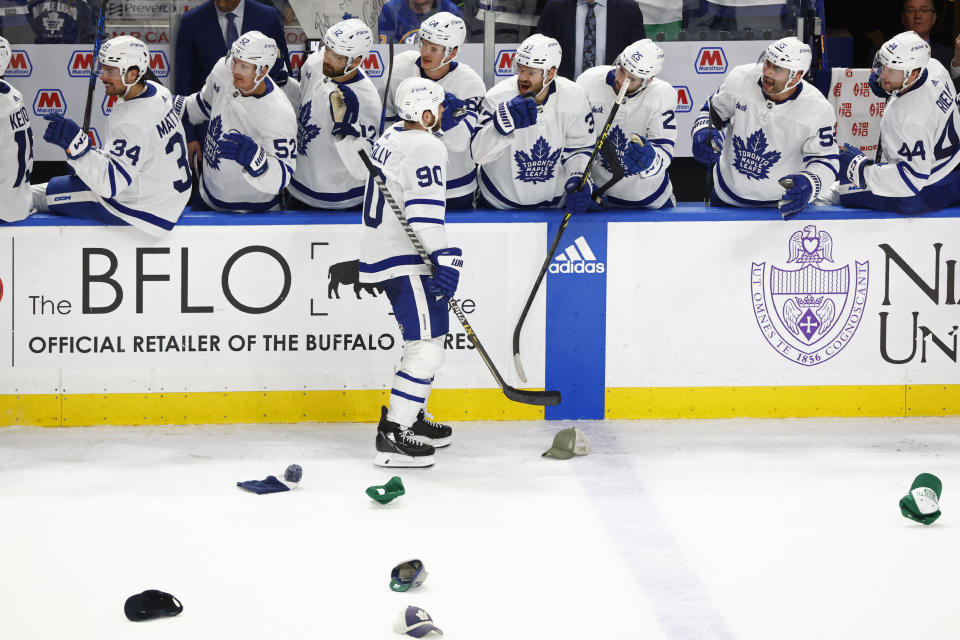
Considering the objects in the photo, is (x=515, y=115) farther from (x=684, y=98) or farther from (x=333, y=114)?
(x=684, y=98)

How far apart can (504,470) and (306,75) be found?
207 cm

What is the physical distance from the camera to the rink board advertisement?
712cm

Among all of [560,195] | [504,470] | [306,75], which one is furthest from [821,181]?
[306,75]

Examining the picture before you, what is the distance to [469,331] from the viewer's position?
5.30 m

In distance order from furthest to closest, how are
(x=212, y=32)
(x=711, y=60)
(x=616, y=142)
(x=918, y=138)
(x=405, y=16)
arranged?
(x=711, y=60) → (x=405, y=16) → (x=212, y=32) → (x=616, y=142) → (x=918, y=138)

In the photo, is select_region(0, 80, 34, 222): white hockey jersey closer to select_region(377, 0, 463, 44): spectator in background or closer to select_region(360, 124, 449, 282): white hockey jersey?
select_region(360, 124, 449, 282): white hockey jersey

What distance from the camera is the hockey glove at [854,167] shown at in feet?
19.2

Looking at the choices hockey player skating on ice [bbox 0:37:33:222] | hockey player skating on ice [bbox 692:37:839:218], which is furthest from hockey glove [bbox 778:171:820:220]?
hockey player skating on ice [bbox 0:37:33:222]

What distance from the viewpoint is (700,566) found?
161 inches

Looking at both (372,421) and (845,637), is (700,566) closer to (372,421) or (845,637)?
(845,637)

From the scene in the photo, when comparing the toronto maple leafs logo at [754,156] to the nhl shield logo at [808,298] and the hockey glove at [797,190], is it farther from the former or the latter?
the nhl shield logo at [808,298]

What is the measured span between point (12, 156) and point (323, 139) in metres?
1.33

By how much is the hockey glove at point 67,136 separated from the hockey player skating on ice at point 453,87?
4.92 feet

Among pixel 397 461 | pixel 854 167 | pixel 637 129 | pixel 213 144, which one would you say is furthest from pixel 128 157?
pixel 854 167
